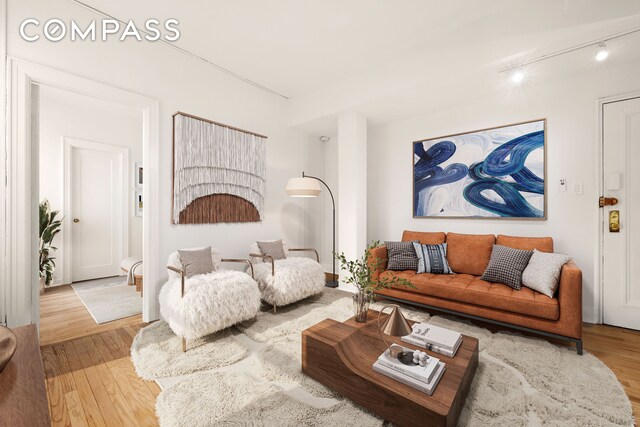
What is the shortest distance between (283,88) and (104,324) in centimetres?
373

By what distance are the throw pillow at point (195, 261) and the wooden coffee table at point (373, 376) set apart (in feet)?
4.98

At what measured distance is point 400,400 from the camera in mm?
1377

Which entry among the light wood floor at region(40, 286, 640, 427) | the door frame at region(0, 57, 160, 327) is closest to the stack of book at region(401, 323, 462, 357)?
the light wood floor at region(40, 286, 640, 427)

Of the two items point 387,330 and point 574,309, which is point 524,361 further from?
point 387,330

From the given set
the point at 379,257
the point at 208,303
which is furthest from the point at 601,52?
the point at 208,303

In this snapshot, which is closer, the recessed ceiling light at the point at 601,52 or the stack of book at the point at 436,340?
the stack of book at the point at 436,340

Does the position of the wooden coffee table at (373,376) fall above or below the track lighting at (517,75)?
below

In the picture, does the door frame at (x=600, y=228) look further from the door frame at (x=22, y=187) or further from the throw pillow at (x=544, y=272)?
the door frame at (x=22, y=187)

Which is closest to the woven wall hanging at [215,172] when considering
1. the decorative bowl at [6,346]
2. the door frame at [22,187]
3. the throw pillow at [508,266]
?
the door frame at [22,187]

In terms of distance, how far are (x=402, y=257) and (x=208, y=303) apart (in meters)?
2.19

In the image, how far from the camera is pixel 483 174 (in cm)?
346

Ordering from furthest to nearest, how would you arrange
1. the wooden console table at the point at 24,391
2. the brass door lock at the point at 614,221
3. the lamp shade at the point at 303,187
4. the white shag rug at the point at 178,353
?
the lamp shade at the point at 303,187 → the brass door lock at the point at 614,221 → the white shag rug at the point at 178,353 → the wooden console table at the point at 24,391

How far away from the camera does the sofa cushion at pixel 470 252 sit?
122 inches

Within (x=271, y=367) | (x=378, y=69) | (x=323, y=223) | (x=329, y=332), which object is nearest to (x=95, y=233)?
(x=323, y=223)
